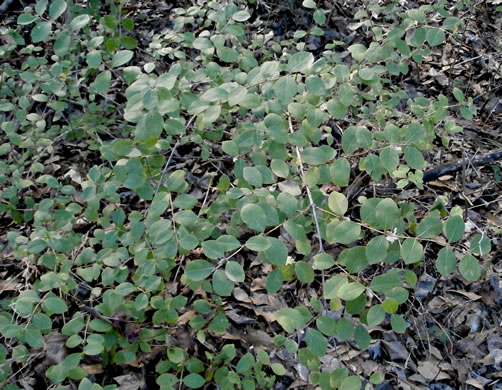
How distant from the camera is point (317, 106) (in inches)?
73.9

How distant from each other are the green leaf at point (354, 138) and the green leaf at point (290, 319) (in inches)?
20.1

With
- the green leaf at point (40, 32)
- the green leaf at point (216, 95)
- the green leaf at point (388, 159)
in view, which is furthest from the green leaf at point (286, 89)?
the green leaf at point (40, 32)

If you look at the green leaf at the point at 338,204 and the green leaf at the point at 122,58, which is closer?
the green leaf at the point at 338,204

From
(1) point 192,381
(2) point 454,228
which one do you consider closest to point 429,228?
(2) point 454,228

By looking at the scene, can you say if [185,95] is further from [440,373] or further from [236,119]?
[440,373]

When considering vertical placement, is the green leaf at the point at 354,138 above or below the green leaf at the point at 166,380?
above

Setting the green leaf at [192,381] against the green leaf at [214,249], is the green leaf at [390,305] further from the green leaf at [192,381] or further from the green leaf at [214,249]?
the green leaf at [192,381]

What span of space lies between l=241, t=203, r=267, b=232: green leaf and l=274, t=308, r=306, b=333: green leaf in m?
0.27

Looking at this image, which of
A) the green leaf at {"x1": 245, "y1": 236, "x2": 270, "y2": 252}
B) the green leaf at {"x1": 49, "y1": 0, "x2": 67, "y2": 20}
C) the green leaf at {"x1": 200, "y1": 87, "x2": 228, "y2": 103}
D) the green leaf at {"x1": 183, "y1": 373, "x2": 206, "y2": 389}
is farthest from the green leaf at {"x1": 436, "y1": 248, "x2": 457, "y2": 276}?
the green leaf at {"x1": 49, "y1": 0, "x2": 67, "y2": 20}

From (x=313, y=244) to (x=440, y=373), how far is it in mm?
815

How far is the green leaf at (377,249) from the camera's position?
4.22 feet

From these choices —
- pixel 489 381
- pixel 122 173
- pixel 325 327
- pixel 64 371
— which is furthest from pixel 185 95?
pixel 489 381

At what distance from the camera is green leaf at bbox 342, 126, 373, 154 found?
1493mm

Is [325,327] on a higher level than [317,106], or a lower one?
lower
